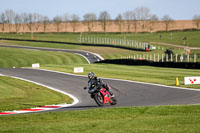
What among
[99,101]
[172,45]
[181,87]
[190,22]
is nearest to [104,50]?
[172,45]

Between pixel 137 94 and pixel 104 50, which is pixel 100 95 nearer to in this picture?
pixel 137 94

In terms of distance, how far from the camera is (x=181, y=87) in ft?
75.4

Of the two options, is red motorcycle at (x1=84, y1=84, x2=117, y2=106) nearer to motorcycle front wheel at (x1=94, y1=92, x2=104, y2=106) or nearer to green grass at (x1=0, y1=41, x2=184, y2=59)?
motorcycle front wheel at (x1=94, y1=92, x2=104, y2=106)

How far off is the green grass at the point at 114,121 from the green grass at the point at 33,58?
41.8 m

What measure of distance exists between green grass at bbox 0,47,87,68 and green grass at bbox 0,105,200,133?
41.8m

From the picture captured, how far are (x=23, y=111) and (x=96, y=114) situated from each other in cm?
386

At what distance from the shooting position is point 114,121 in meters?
12.4

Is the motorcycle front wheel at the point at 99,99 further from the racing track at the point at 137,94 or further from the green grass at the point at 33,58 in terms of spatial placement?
the green grass at the point at 33,58

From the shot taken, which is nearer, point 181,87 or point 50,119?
point 50,119

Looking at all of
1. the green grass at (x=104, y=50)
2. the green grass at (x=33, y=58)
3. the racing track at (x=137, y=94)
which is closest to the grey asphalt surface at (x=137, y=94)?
the racing track at (x=137, y=94)

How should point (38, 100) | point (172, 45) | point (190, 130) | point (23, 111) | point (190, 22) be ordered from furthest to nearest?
point (190, 22) < point (172, 45) < point (38, 100) < point (23, 111) < point (190, 130)

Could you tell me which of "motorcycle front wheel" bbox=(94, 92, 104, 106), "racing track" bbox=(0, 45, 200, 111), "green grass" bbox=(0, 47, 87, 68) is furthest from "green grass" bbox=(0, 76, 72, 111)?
"green grass" bbox=(0, 47, 87, 68)


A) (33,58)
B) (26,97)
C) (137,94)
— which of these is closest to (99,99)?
(137,94)

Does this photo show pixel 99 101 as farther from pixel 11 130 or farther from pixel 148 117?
pixel 11 130
